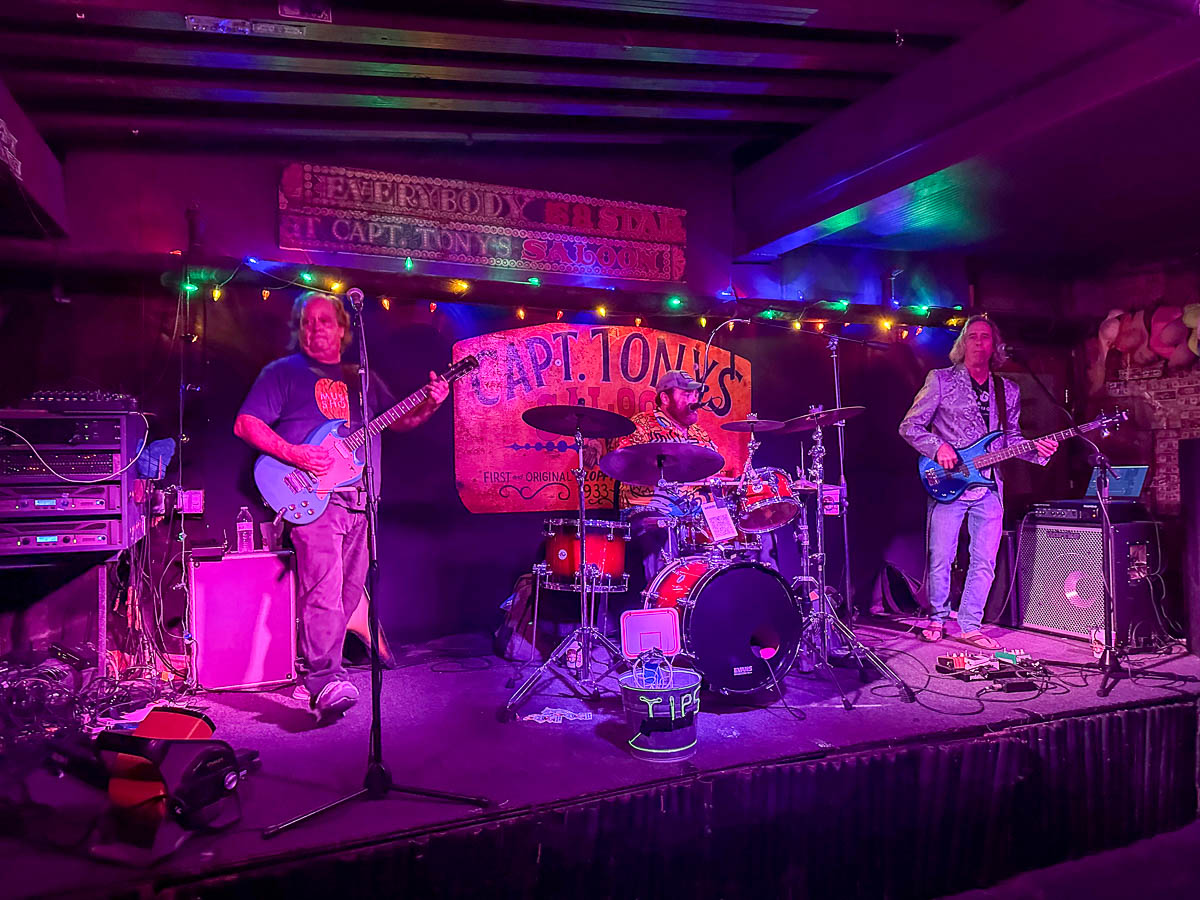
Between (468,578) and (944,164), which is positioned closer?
(944,164)

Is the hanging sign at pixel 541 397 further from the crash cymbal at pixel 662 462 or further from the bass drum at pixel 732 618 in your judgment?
the bass drum at pixel 732 618

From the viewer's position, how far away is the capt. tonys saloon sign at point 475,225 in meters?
5.37

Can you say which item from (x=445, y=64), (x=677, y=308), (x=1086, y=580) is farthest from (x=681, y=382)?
(x=1086, y=580)

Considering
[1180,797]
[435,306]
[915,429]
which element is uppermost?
[435,306]

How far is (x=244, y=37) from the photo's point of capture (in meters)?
3.97

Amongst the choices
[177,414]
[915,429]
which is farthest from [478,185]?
[915,429]

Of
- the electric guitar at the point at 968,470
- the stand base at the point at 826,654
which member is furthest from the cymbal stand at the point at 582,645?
the electric guitar at the point at 968,470

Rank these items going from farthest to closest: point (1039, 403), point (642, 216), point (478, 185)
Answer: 1. point (1039, 403)
2. point (642, 216)
3. point (478, 185)

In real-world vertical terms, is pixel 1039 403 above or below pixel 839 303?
below

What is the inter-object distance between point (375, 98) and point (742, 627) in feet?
12.8

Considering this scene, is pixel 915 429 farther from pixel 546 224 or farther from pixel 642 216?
pixel 546 224

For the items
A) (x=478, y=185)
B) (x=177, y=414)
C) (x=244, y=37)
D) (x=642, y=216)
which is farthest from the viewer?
(x=642, y=216)

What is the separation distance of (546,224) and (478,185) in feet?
2.00

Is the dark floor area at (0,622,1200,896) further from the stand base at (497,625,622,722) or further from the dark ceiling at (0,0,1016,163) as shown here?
the dark ceiling at (0,0,1016,163)
